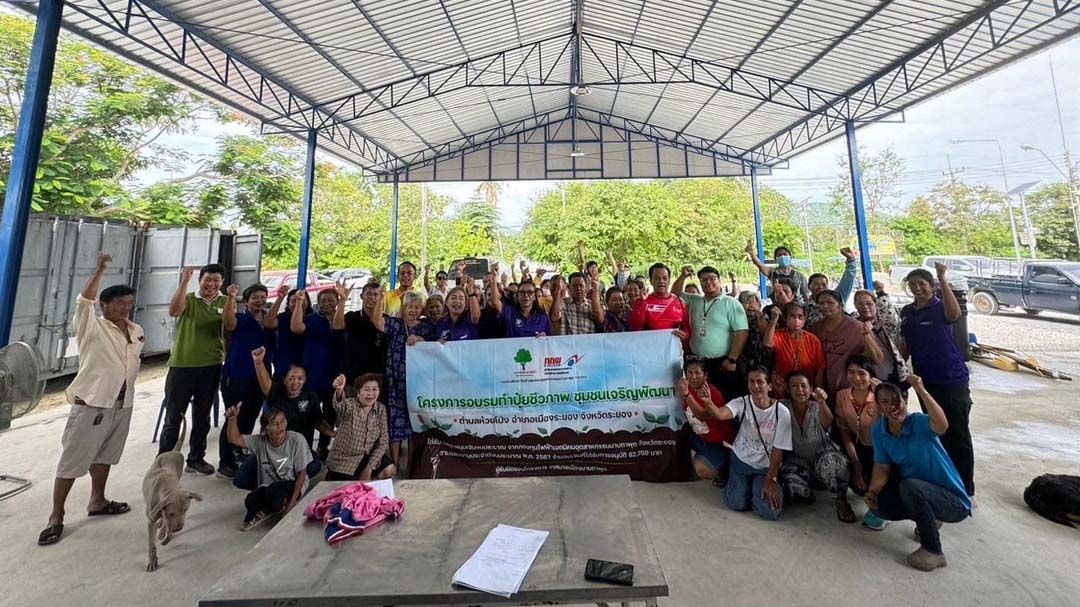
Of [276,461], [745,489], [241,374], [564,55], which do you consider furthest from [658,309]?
[564,55]

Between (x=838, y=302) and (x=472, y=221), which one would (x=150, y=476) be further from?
(x=472, y=221)

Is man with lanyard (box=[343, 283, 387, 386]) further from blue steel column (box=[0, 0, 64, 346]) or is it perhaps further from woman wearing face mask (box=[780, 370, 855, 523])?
blue steel column (box=[0, 0, 64, 346])

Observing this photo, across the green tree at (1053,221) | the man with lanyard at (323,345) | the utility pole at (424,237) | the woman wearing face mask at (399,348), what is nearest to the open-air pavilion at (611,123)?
the man with lanyard at (323,345)

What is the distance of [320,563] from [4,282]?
4.95 meters

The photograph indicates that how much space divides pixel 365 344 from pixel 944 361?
13.9 feet

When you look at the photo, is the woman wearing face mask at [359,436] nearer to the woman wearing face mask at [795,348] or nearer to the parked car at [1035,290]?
the woman wearing face mask at [795,348]

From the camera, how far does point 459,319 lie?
372 cm

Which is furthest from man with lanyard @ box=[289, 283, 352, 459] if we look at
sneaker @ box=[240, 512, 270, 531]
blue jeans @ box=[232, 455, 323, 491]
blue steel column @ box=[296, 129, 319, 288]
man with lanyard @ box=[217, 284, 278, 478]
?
blue steel column @ box=[296, 129, 319, 288]

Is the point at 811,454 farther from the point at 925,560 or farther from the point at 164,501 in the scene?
the point at 164,501

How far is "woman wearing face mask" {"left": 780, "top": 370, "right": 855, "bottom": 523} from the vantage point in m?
2.93

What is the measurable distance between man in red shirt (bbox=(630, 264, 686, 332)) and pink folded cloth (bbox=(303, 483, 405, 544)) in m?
2.40

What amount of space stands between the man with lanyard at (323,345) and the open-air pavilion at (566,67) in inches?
122

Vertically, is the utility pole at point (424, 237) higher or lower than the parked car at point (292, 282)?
higher

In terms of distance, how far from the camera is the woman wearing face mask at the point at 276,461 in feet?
9.59
